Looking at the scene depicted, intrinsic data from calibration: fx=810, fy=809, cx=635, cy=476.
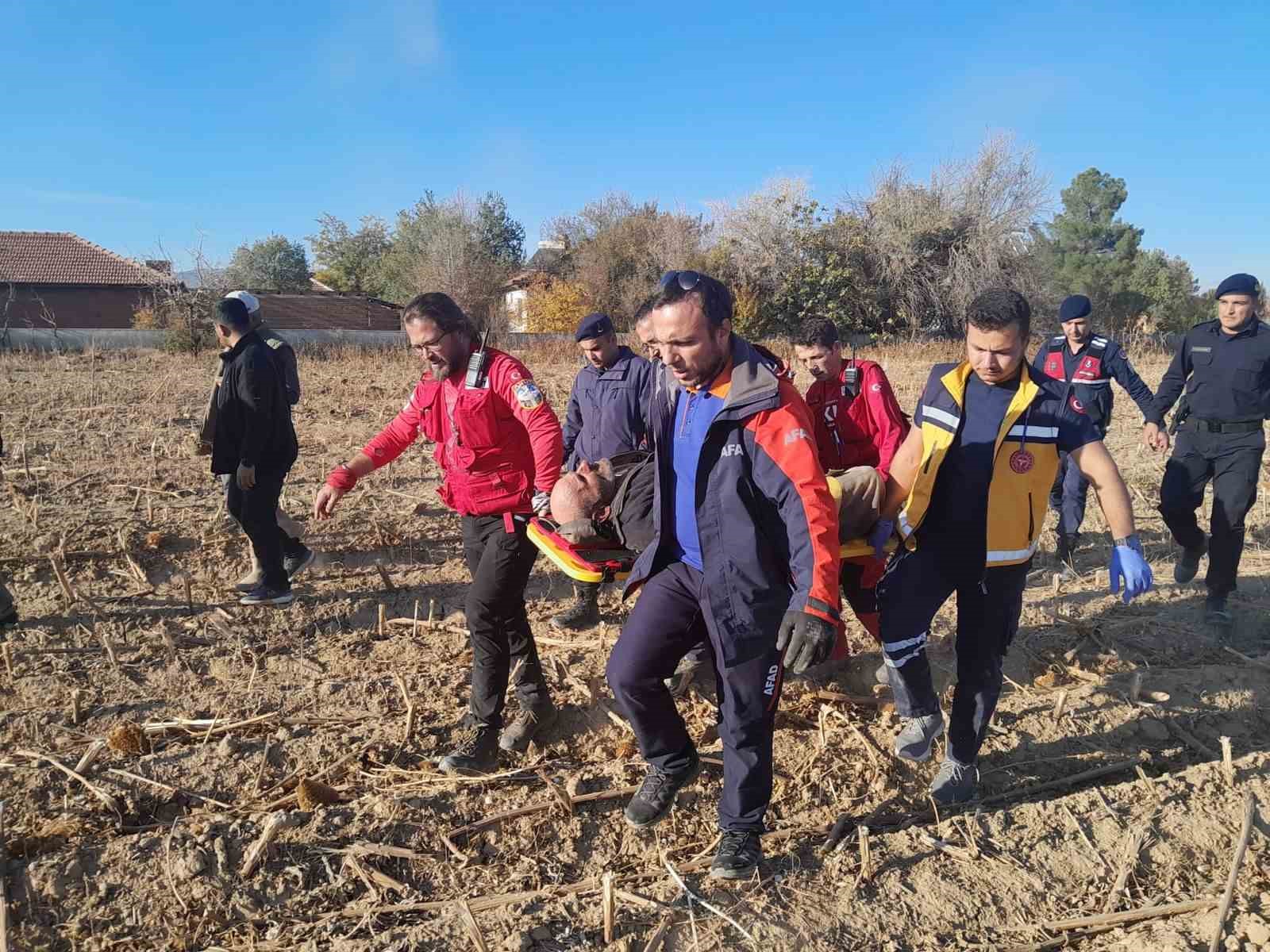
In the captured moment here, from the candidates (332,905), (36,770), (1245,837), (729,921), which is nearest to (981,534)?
(1245,837)

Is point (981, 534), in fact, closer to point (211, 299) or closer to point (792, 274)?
point (211, 299)

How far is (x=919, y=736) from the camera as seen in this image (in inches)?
135

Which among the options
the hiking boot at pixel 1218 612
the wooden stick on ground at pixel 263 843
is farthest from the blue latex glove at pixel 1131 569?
the wooden stick on ground at pixel 263 843

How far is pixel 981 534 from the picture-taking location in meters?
3.19

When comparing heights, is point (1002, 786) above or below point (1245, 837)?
below

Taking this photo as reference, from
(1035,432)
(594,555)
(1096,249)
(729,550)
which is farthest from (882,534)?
(1096,249)

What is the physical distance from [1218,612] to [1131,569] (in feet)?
10.7

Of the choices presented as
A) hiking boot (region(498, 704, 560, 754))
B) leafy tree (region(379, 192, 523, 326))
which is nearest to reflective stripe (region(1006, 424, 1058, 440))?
hiking boot (region(498, 704, 560, 754))

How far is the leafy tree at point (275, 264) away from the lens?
44.4m

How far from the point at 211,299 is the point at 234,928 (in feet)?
71.7

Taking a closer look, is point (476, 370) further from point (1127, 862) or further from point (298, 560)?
point (1127, 862)

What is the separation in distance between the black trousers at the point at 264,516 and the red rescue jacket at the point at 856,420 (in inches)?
142

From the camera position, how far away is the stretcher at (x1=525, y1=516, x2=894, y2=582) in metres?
3.31

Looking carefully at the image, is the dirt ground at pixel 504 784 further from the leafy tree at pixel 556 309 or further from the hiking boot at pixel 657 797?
the leafy tree at pixel 556 309
